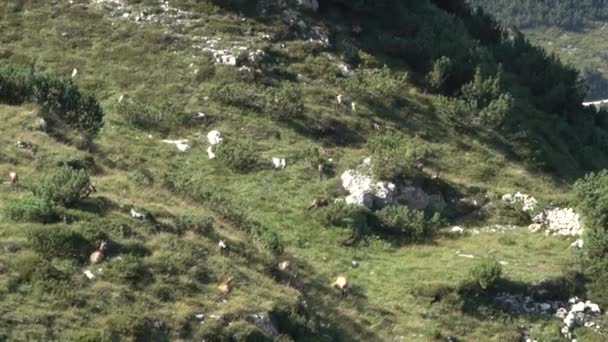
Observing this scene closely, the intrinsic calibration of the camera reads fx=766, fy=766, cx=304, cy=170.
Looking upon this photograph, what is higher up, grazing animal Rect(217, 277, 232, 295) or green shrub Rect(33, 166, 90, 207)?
green shrub Rect(33, 166, 90, 207)

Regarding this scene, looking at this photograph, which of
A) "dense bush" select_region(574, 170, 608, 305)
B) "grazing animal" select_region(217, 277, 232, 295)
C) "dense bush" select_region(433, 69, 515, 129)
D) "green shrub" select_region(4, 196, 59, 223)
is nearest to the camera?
"grazing animal" select_region(217, 277, 232, 295)

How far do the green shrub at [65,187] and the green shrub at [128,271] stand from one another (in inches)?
115

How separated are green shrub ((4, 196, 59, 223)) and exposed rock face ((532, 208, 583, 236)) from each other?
18982 mm

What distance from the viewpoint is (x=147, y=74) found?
3916 centimetres

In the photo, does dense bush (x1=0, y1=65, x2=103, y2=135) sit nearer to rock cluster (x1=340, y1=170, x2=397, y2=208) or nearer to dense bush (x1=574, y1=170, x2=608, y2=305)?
rock cluster (x1=340, y1=170, x2=397, y2=208)

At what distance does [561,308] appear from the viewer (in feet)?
77.6

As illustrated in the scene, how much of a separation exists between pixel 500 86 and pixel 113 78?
21.6 metres

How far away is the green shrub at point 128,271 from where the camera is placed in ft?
55.5

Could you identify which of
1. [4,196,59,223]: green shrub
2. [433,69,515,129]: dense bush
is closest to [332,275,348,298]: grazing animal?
[4,196,59,223]: green shrub

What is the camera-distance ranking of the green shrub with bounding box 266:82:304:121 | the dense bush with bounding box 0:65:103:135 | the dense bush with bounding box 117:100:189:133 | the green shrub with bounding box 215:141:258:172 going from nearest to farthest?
the dense bush with bounding box 0:65:103:135, the green shrub with bounding box 215:141:258:172, the dense bush with bounding box 117:100:189:133, the green shrub with bounding box 266:82:304:121

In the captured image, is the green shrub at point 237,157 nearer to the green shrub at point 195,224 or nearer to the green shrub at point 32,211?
the green shrub at point 195,224

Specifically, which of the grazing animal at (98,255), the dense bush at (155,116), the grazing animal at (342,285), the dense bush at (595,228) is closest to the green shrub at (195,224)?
the grazing animal at (98,255)

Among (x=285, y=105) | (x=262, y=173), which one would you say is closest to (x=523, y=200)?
(x=262, y=173)

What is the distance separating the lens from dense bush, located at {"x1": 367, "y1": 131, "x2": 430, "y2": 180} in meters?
31.3
